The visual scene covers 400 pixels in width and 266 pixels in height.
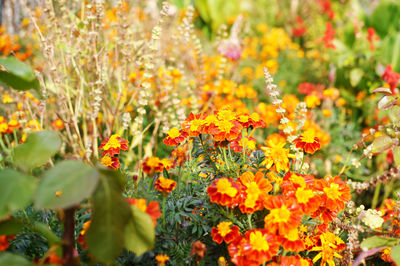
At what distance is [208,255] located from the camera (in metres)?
1.08

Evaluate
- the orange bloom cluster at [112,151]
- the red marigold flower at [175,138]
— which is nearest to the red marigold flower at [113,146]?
the orange bloom cluster at [112,151]

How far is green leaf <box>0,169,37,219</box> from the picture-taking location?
2.39 feet

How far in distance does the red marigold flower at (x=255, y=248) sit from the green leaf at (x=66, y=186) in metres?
0.40

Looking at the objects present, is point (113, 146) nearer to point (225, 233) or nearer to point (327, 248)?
point (225, 233)

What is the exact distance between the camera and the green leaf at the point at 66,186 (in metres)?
0.69

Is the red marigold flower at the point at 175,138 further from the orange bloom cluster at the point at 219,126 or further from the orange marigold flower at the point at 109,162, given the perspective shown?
the orange marigold flower at the point at 109,162

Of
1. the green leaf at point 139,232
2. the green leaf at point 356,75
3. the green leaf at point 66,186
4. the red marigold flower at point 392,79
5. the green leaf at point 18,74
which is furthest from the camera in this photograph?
the green leaf at point 356,75

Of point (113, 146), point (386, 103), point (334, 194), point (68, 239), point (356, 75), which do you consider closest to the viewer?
point (68, 239)

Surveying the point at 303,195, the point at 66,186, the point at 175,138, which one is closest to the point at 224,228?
the point at 303,195

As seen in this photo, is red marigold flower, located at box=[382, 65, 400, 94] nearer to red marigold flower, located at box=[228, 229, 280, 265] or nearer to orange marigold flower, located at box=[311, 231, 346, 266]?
orange marigold flower, located at box=[311, 231, 346, 266]

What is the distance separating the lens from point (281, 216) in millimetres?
890

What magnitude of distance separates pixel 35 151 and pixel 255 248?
0.59 m

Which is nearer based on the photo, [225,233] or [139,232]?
[139,232]

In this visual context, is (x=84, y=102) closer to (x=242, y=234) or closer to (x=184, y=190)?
(x=184, y=190)
